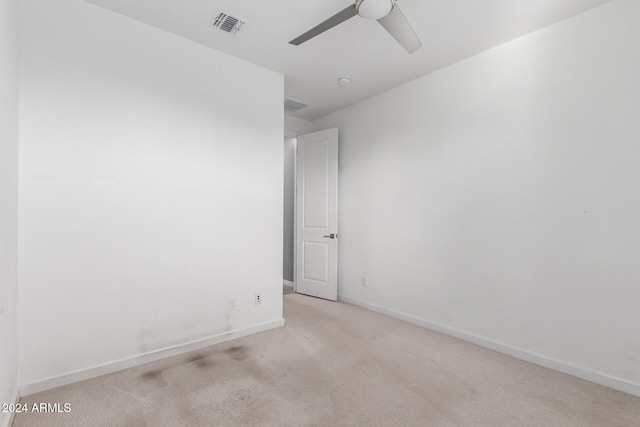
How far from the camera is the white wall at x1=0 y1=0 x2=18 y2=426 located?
1488 millimetres

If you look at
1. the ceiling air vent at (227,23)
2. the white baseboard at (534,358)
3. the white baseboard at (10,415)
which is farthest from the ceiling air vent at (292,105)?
the white baseboard at (10,415)

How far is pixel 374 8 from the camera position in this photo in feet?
5.62

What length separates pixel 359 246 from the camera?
3967mm

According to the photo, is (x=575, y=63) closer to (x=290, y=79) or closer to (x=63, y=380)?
(x=290, y=79)

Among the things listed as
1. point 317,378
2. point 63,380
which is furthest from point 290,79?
point 63,380

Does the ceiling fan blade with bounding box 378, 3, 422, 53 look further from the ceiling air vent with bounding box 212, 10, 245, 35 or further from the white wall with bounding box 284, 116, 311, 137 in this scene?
the white wall with bounding box 284, 116, 311, 137

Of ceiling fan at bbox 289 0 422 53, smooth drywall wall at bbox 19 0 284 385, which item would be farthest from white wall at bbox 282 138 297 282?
ceiling fan at bbox 289 0 422 53

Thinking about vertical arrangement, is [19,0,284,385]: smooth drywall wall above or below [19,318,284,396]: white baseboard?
above

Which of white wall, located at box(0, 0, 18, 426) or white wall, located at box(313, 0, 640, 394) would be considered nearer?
white wall, located at box(0, 0, 18, 426)

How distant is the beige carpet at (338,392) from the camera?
1710mm

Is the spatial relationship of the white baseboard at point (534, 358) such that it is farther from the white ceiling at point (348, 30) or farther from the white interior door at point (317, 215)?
the white ceiling at point (348, 30)

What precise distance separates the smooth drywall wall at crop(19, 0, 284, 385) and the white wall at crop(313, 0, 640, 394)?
1.57 meters

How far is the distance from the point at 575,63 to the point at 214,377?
357 cm

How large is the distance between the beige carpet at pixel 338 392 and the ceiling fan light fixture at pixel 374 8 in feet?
7.78
